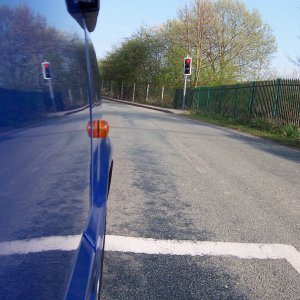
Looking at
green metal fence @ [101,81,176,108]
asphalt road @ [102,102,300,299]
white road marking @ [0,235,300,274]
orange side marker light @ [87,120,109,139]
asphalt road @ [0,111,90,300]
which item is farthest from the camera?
green metal fence @ [101,81,176,108]

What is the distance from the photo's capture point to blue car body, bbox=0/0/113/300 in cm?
91

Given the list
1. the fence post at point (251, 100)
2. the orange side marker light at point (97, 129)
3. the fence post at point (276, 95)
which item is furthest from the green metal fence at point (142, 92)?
the orange side marker light at point (97, 129)

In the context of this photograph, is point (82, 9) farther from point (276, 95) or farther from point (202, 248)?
point (276, 95)

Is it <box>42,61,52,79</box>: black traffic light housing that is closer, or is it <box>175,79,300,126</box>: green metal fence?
<box>42,61,52,79</box>: black traffic light housing

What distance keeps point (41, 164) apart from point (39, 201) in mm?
115

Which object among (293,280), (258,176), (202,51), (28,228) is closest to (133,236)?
(293,280)

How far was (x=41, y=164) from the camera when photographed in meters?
1.13

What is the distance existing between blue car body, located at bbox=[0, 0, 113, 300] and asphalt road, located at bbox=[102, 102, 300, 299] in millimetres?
1113

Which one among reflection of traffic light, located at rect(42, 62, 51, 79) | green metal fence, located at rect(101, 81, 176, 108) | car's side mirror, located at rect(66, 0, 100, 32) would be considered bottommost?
green metal fence, located at rect(101, 81, 176, 108)

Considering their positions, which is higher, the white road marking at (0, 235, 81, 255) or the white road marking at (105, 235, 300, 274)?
the white road marking at (0, 235, 81, 255)

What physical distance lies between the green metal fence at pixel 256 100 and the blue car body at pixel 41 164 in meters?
12.3

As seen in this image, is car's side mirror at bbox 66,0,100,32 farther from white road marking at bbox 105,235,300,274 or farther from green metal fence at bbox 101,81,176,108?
green metal fence at bbox 101,81,176,108

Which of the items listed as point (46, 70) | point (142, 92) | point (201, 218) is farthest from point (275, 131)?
point (142, 92)

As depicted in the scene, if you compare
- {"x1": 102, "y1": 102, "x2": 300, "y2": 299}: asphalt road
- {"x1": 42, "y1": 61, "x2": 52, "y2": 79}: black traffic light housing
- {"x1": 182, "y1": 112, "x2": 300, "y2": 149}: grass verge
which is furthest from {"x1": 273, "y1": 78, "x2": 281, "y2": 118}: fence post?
{"x1": 42, "y1": 61, "x2": 52, "y2": 79}: black traffic light housing
